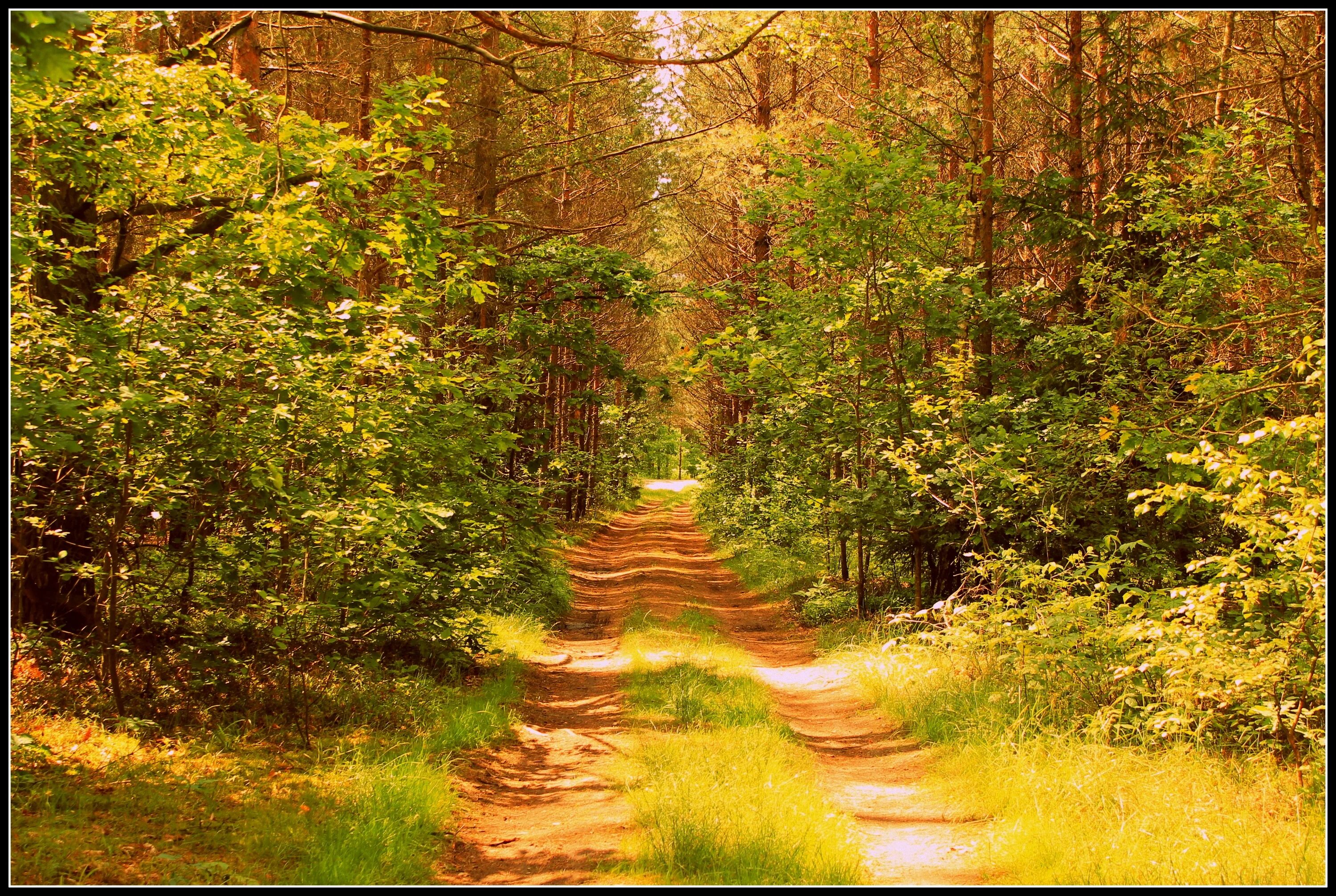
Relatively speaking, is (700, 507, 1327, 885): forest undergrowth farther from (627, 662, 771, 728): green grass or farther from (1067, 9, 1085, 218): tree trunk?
(1067, 9, 1085, 218): tree trunk

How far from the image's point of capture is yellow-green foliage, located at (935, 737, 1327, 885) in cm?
420

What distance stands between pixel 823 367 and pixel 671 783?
7.05 meters

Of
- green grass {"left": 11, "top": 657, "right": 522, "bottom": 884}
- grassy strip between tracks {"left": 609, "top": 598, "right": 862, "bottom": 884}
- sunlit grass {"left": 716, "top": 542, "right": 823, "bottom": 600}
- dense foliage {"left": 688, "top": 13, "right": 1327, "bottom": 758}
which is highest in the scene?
dense foliage {"left": 688, "top": 13, "right": 1327, "bottom": 758}

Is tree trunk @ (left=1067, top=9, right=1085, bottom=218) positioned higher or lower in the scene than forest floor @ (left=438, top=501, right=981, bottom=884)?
higher

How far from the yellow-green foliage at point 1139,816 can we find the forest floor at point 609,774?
320 millimetres

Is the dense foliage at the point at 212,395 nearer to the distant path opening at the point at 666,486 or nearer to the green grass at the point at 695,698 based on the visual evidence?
the green grass at the point at 695,698

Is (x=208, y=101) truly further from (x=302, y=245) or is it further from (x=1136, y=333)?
(x=1136, y=333)

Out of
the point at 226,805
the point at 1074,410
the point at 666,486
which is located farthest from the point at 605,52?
the point at 666,486

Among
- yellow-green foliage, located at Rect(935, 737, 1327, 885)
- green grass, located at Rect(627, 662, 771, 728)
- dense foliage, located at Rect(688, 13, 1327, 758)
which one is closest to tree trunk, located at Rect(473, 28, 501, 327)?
dense foliage, located at Rect(688, 13, 1327, 758)

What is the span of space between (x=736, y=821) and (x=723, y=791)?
550 millimetres

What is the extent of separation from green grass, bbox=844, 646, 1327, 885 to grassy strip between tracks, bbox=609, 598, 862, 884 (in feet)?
3.21

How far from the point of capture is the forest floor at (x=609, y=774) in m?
4.81

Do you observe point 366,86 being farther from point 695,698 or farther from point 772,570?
point 772,570

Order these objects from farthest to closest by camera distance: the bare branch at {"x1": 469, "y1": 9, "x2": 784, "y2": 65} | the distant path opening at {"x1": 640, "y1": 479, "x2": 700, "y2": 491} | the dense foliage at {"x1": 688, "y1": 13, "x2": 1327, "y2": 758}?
the distant path opening at {"x1": 640, "y1": 479, "x2": 700, "y2": 491} < the bare branch at {"x1": 469, "y1": 9, "x2": 784, "y2": 65} < the dense foliage at {"x1": 688, "y1": 13, "x2": 1327, "y2": 758}
